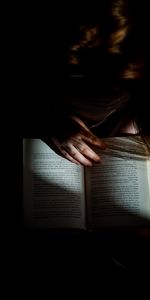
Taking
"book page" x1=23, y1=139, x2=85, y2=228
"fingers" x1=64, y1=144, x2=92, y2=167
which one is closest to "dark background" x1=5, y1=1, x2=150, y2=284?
"book page" x1=23, y1=139, x2=85, y2=228

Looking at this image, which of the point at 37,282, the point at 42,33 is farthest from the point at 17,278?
the point at 42,33

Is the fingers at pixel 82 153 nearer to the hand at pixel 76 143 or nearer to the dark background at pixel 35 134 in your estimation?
the hand at pixel 76 143

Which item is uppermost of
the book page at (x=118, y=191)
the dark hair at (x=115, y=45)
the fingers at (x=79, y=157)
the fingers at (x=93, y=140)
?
the dark hair at (x=115, y=45)

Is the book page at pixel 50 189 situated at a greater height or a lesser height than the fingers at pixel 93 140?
lesser

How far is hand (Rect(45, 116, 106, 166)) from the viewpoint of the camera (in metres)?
0.94

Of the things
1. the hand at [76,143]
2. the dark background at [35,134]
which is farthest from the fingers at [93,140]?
the dark background at [35,134]

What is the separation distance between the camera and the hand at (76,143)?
0.94 metres

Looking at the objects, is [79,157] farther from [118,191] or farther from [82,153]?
[118,191]

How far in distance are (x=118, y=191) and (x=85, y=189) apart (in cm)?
9

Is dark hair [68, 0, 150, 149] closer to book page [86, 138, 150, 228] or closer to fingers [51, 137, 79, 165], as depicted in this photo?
book page [86, 138, 150, 228]

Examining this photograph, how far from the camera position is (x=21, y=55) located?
3.45ft

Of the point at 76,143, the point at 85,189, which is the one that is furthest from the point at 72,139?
the point at 85,189

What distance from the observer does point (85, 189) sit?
940 mm

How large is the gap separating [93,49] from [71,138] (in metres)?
0.29
